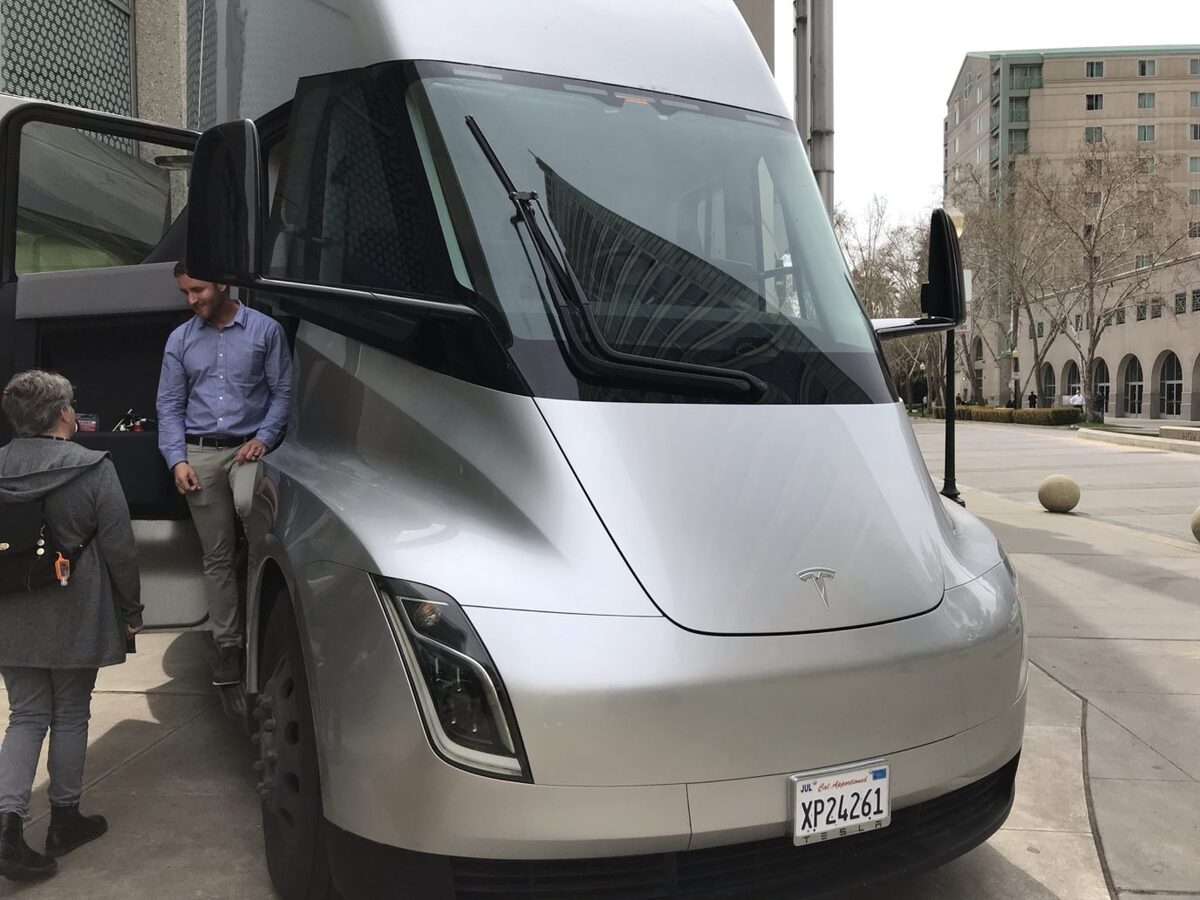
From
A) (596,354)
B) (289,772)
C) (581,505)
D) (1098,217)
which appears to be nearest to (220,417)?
(289,772)

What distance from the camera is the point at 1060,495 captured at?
13.3 m

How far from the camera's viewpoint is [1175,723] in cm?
506

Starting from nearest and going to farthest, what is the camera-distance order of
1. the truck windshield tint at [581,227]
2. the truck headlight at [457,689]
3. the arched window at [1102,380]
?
the truck headlight at [457,689] → the truck windshield tint at [581,227] → the arched window at [1102,380]

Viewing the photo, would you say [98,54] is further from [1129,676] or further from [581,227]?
[1129,676]

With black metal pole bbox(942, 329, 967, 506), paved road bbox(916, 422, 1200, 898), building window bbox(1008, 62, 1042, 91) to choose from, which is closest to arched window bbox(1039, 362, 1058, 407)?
building window bbox(1008, 62, 1042, 91)

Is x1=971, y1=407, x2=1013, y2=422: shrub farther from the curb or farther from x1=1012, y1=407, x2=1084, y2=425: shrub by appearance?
the curb

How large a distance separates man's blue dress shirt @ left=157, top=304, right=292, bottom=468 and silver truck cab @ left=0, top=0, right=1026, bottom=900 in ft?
1.73

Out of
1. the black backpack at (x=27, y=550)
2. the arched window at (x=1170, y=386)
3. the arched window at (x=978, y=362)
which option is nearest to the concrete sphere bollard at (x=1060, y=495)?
the black backpack at (x=27, y=550)

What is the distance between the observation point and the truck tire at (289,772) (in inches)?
107

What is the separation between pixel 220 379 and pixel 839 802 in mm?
2862

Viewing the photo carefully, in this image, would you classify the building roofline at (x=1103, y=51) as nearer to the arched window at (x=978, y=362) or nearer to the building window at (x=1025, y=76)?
the building window at (x=1025, y=76)

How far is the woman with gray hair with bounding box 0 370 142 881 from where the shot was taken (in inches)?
133

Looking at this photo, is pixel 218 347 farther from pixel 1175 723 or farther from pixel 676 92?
pixel 1175 723

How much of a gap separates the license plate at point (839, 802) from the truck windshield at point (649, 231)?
1.02m
